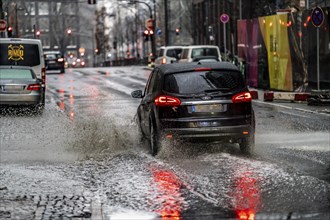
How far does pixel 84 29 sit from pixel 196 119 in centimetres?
14032

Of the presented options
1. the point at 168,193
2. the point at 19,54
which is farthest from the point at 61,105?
the point at 168,193

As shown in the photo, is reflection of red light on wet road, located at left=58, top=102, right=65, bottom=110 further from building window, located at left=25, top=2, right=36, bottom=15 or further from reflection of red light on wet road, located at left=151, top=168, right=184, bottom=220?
building window, located at left=25, top=2, right=36, bottom=15

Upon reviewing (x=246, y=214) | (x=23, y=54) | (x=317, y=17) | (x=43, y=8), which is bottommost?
(x=246, y=214)

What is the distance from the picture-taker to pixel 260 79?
32.2 m

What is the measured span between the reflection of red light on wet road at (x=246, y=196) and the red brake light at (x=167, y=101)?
220 centimetres

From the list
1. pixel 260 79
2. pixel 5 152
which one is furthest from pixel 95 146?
pixel 260 79

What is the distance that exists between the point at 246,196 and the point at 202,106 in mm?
3595

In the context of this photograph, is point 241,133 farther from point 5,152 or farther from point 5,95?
point 5,95

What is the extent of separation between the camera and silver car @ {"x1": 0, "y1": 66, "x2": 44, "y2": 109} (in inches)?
892

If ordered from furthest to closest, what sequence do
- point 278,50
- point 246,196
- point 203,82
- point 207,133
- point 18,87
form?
point 278,50, point 18,87, point 203,82, point 207,133, point 246,196

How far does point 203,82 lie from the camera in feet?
42.7

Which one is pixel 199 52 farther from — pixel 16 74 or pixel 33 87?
pixel 33 87

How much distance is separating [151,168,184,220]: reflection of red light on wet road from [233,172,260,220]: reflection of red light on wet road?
2.03 feet

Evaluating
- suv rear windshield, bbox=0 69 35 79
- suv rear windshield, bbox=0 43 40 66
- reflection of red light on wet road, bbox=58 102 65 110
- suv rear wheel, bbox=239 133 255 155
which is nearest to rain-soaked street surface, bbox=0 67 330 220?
suv rear wheel, bbox=239 133 255 155
